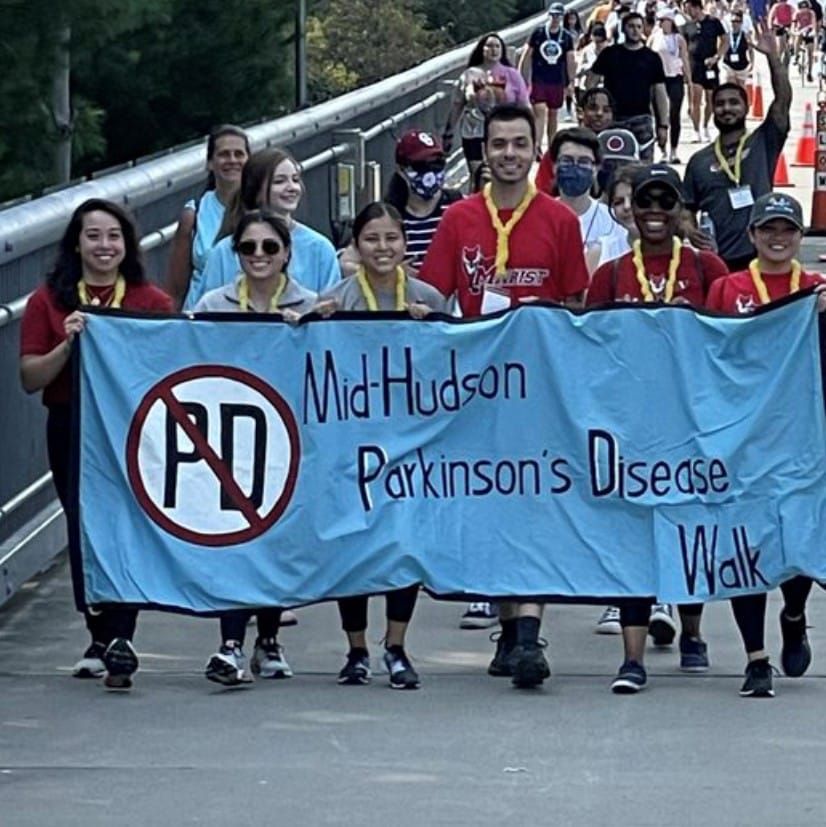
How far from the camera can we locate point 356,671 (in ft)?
30.0

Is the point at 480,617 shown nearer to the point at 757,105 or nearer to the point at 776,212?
the point at 776,212

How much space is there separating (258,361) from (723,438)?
1698 millimetres

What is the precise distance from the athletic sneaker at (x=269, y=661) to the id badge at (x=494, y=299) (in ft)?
4.78

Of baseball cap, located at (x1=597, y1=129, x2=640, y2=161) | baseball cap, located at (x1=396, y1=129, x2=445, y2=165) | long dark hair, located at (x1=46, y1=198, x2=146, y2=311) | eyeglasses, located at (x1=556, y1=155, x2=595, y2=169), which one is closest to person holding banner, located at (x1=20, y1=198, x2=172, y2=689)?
long dark hair, located at (x1=46, y1=198, x2=146, y2=311)

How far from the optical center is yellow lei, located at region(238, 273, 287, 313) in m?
9.45

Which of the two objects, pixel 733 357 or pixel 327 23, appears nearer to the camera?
pixel 733 357

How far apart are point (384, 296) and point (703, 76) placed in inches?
845

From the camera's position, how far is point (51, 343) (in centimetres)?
921

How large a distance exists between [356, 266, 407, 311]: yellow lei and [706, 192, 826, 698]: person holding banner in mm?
1125

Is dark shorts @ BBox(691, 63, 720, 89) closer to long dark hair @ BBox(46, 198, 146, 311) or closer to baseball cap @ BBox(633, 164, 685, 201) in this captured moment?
baseball cap @ BBox(633, 164, 685, 201)

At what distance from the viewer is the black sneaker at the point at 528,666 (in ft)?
29.5

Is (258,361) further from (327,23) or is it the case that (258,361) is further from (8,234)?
(327,23)

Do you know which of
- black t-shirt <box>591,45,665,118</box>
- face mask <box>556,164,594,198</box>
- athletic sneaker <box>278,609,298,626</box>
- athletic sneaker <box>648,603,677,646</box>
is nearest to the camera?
athletic sneaker <box>648,603,677,646</box>

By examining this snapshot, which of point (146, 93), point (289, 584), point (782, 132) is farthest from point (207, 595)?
point (146, 93)
